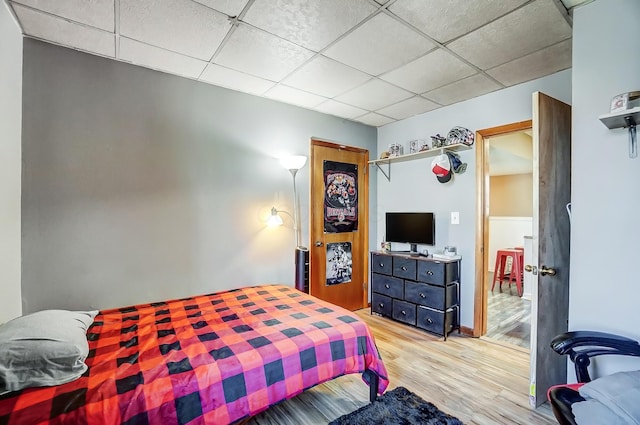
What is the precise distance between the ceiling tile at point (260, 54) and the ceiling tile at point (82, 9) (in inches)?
27.7

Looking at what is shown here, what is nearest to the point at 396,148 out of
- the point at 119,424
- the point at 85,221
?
the point at 85,221

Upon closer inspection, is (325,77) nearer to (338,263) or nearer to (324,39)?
(324,39)

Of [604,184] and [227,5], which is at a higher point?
[227,5]

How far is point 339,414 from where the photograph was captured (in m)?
1.85

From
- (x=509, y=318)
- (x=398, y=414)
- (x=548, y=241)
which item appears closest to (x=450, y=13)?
(x=548, y=241)

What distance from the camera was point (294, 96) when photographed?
3059 millimetres

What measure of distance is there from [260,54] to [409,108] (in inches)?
75.1

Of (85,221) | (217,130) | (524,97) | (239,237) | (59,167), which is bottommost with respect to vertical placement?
(239,237)

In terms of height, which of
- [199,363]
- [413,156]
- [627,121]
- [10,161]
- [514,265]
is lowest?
[514,265]

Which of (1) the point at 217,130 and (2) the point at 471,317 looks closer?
(1) the point at 217,130

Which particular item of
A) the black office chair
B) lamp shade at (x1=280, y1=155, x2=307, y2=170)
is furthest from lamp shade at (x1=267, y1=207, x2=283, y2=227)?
the black office chair

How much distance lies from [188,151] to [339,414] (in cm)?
241

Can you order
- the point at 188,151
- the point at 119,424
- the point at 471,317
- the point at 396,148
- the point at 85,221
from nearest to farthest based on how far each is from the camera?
the point at 119,424 → the point at 85,221 → the point at 188,151 → the point at 471,317 → the point at 396,148

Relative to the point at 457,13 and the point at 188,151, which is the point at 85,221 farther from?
the point at 457,13
